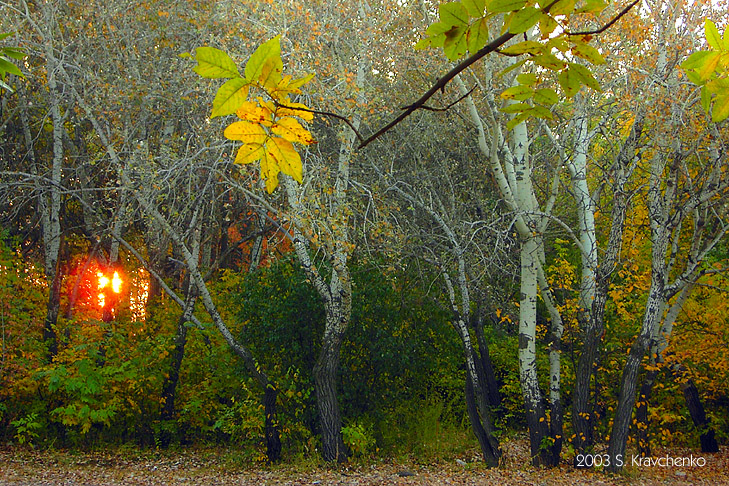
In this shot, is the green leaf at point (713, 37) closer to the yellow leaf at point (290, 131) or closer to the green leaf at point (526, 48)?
the green leaf at point (526, 48)

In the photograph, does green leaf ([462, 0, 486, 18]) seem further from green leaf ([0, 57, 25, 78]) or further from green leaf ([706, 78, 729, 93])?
green leaf ([0, 57, 25, 78])

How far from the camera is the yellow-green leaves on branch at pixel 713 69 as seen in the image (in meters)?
0.79

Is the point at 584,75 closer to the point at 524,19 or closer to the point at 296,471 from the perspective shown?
the point at 524,19

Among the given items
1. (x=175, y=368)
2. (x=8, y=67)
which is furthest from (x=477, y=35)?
(x=175, y=368)

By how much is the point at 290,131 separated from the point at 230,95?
0.36ft

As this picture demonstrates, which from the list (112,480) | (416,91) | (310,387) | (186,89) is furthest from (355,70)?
(112,480)

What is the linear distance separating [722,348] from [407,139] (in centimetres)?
509

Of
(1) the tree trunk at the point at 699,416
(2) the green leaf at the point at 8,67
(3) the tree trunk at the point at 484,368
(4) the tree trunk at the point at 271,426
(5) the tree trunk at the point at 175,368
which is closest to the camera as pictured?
(2) the green leaf at the point at 8,67

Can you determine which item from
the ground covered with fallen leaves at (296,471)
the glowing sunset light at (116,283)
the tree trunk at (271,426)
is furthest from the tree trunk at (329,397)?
the glowing sunset light at (116,283)

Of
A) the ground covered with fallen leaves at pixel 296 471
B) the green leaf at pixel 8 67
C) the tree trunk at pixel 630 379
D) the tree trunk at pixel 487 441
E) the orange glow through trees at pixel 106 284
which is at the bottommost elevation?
the ground covered with fallen leaves at pixel 296 471

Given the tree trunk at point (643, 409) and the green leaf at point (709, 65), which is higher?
the green leaf at point (709, 65)

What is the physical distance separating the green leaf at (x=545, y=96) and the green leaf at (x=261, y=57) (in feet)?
1.37

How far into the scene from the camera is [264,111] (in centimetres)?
81

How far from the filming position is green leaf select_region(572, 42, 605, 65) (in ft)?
2.72
